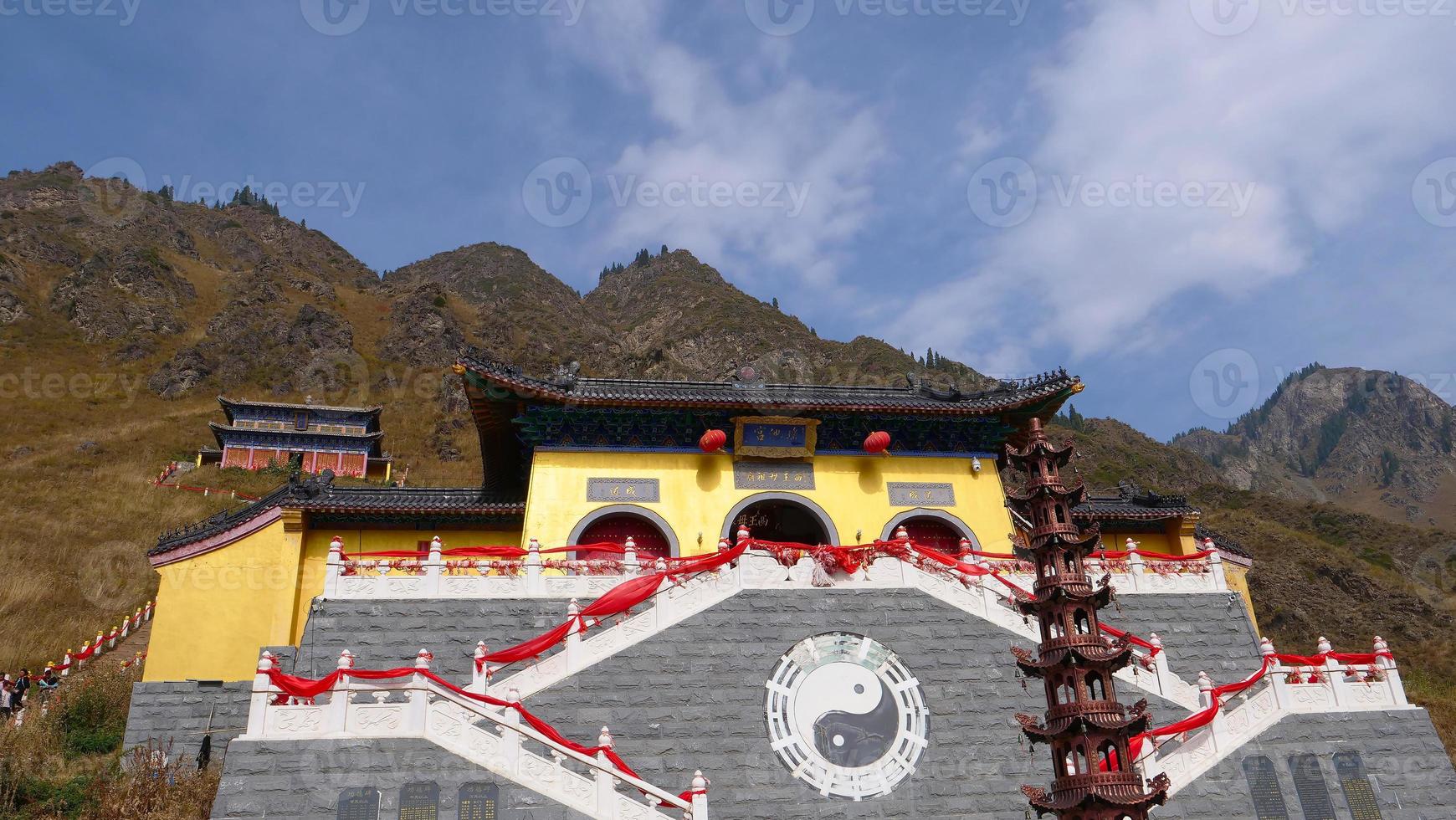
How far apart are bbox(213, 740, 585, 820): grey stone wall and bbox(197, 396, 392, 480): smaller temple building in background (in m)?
39.1

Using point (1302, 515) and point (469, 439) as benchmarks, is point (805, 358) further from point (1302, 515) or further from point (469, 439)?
point (1302, 515)

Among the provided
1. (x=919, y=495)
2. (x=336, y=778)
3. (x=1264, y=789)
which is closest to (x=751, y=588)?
(x=336, y=778)

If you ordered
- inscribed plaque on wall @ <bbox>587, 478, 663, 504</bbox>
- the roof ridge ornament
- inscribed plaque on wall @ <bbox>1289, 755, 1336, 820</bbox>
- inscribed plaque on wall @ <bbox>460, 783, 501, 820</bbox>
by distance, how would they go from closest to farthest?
inscribed plaque on wall @ <bbox>460, 783, 501, 820</bbox>, inscribed plaque on wall @ <bbox>1289, 755, 1336, 820</bbox>, inscribed plaque on wall @ <bbox>587, 478, 663, 504</bbox>, the roof ridge ornament

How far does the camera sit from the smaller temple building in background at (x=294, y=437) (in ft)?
153

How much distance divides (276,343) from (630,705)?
2530 inches

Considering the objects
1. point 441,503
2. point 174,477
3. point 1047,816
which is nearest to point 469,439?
point 174,477

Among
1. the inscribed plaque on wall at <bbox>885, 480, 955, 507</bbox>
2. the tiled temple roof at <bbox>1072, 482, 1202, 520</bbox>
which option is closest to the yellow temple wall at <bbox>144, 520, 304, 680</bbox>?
the inscribed plaque on wall at <bbox>885, 480, 955, 507</bbox>

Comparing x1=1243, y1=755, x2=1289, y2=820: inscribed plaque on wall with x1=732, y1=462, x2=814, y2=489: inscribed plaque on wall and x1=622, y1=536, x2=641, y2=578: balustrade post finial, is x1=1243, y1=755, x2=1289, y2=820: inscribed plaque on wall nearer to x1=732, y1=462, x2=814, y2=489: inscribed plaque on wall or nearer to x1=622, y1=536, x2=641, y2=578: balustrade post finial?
x1=622, y1=536, x2=641, y2=578: balustrade post finial

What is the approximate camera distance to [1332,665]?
12516 mm

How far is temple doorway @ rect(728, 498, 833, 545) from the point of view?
58.9ft

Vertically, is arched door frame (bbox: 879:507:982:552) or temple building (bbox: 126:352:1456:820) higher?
arched door frame (bbox: 879:507:982:552)

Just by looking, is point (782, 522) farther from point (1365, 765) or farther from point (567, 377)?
point (1365, 765)

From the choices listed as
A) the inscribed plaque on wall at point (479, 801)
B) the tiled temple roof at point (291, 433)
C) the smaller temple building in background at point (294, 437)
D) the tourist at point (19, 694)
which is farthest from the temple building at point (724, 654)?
the smaller temple building in background at point (294, 437)

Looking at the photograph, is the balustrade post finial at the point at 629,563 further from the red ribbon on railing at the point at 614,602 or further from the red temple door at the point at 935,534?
the red temple door at the point at 935,534
